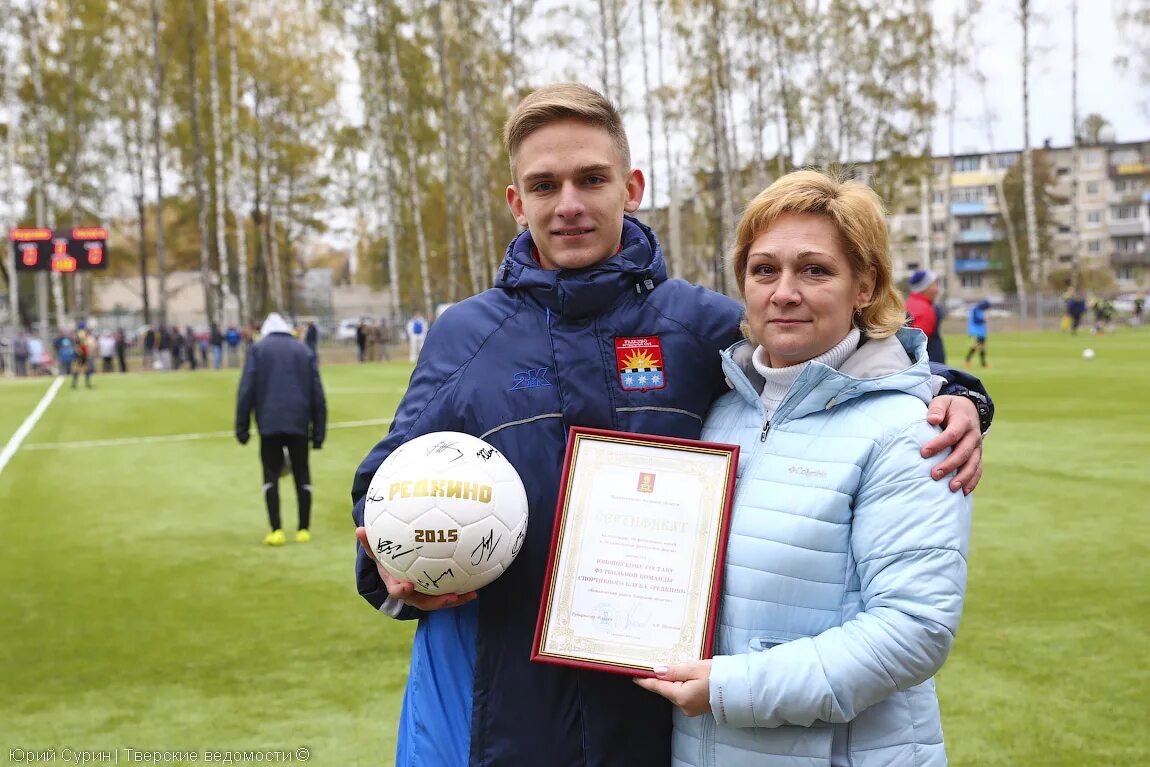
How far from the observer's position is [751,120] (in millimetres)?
44500

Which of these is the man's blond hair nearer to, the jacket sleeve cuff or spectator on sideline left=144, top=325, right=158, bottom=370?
the jacket sleeve cuff

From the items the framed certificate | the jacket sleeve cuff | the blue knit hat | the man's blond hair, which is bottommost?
the jacket sleeve cuff

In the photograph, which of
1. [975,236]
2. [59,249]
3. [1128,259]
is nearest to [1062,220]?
[975,236]

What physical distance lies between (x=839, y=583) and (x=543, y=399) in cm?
75

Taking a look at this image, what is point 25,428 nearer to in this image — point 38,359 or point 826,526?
point 826,526

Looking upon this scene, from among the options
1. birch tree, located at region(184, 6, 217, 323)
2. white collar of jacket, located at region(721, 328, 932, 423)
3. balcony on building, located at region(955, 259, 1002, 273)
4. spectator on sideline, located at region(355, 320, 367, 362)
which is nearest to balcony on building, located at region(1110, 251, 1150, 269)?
balcony on building, located at region(955, 259, 1002, 273)

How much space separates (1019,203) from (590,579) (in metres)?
77.7

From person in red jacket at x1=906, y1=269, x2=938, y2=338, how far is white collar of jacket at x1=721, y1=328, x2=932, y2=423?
903 cm

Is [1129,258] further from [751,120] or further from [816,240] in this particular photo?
[816,240]

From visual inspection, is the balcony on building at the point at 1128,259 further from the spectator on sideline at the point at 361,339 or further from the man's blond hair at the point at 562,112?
the man's blond hair at the point at 562,112

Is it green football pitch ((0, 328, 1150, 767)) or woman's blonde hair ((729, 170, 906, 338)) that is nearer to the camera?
woman's blonde hair ((729, 170, 906, 338))

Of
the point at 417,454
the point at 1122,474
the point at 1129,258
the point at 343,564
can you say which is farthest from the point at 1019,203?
the point at 417,454

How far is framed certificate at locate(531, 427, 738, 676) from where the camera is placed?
2.11m

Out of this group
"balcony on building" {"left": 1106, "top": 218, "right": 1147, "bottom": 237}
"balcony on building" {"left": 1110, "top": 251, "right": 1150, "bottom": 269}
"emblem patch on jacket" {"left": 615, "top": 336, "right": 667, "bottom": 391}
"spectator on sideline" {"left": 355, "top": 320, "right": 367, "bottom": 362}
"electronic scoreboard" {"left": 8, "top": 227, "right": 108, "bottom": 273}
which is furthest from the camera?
"balcony on building" {"left": 1106, "top": 218, "right": 1147, "bottom": 237}
